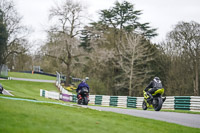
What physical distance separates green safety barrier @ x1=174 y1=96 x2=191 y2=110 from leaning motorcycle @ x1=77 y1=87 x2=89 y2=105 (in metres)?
6.64

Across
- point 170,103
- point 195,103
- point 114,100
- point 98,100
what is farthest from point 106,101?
point 195,103

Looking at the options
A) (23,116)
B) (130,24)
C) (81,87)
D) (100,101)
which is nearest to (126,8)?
(130,24)

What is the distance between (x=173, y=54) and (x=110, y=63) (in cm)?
1145

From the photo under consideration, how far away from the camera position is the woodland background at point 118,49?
41.9m

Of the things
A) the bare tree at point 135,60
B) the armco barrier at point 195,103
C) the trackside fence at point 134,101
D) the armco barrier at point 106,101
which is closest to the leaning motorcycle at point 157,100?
the armco barrier at point 195,103

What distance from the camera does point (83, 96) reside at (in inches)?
790

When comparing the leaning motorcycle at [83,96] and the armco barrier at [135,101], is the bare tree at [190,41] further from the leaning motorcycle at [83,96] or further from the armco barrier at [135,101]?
the leaning motorcycle at [83,96]

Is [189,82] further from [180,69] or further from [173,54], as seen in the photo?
[173,54]

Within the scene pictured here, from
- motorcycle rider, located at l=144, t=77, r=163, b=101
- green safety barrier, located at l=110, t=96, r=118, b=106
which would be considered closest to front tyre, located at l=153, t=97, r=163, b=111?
motorcycle rider, located at l=144, t=77, r=163, b=101

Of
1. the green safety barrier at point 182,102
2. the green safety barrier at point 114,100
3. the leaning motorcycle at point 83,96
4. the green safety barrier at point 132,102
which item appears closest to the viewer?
the leaning motorcycle at point 83,96

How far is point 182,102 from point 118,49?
98.4 feet

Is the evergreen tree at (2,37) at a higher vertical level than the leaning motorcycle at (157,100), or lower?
higher

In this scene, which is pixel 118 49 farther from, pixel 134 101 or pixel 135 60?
pixel 134 101

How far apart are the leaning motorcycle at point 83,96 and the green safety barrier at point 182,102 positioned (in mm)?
6639
